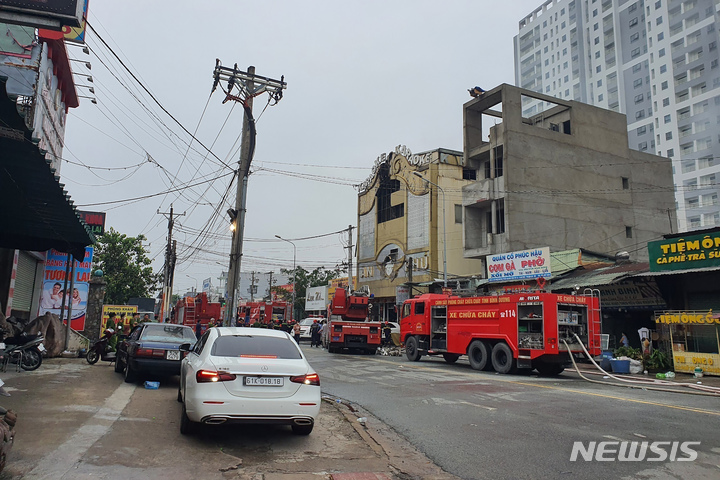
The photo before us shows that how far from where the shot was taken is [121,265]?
40688 millimetres

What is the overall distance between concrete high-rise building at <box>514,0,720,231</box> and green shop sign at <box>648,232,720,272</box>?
228 feet

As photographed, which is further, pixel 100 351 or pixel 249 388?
pixel 100 351

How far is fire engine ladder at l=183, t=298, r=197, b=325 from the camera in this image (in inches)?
1399

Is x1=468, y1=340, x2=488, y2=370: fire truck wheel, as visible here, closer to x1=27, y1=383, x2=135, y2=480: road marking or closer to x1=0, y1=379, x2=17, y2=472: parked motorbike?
x1=27, y1=383, x2=135, y2=480: road marking

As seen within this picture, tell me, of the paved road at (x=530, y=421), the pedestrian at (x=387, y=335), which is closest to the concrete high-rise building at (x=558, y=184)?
the pedestrian at (x=387, y=335)

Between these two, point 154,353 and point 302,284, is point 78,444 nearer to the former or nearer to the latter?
point 154,353

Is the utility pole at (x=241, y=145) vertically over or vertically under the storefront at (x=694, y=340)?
over

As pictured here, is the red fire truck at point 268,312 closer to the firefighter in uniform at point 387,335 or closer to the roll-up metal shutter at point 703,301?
the firefighter in uniform at point 387,335

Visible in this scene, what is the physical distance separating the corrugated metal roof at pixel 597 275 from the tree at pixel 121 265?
102ft

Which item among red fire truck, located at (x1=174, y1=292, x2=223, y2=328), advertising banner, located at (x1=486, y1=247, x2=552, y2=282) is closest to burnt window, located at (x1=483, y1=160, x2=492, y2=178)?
advertising banner, located at (x1=486, y1=247, x2=552, y2=282)

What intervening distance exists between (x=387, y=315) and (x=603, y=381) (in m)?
32.6

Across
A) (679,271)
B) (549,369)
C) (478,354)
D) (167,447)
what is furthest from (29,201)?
(679,271)

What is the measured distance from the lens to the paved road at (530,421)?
224 inches

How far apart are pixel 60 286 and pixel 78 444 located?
698 inches
